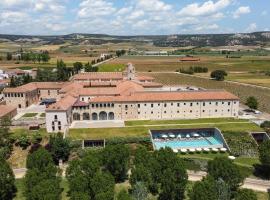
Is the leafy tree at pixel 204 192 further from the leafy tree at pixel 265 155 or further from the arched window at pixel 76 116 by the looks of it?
the arched window at pixel 76 116

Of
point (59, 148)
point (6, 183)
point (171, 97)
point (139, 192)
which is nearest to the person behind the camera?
point (139, 192)

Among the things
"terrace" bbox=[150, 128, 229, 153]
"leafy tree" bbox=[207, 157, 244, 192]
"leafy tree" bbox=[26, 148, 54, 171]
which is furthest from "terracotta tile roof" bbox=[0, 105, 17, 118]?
"leafy tree" bbox=[207, 157, 244, 192]

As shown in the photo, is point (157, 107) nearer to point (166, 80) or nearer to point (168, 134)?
point (168, 134)

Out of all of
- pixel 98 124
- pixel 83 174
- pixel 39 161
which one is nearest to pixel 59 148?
pixel 39 161

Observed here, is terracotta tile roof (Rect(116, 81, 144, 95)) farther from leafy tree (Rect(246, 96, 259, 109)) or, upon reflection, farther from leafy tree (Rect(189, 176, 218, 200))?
leafy tree (Rect(189, 176, 218, 200))

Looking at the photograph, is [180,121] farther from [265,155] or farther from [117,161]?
[117,161]

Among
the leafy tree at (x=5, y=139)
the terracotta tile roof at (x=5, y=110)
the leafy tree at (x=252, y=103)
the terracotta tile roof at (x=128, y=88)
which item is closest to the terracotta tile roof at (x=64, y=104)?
the leafy tree at (x=5, y=139)
